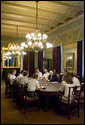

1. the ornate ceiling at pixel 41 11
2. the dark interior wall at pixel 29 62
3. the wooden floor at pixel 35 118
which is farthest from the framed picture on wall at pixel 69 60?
the wooden floor at pixel 35 118

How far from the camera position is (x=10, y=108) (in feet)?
13.3

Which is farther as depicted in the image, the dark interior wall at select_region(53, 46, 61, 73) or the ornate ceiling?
the dark interior wall at select_region(53, 46, 61, 73)

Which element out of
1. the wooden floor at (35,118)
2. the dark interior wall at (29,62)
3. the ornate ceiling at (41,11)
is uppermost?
the ornate ceiling at (41,11)

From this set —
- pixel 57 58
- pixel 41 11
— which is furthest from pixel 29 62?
pixel 41 11

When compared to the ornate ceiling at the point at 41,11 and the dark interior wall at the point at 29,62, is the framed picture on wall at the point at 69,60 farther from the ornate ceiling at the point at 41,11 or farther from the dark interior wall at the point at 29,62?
the dark interior wall at the point at 29,62

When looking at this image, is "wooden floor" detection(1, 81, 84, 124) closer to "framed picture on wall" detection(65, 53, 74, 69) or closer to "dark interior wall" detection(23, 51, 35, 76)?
"framed picture on wall" detection(65, 53, 74, 69)

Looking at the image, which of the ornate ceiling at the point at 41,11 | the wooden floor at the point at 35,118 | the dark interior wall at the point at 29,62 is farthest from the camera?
the dark interior wall at the point at 29,62

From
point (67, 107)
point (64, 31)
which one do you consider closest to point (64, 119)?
point (67, 107)

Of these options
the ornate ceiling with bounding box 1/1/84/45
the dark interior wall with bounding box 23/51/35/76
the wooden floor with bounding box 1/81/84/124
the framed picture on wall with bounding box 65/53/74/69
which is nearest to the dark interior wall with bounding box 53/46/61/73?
the framed picture on wall with bounding box 65/53/74/69

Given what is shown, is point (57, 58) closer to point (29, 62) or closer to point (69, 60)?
point (69, 60)

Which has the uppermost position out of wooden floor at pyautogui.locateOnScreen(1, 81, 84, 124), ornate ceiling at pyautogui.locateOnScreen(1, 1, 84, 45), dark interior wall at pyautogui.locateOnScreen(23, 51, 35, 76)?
ornate ceiling at pyautogui.locateOnScreen(1, 1, 84, 45)

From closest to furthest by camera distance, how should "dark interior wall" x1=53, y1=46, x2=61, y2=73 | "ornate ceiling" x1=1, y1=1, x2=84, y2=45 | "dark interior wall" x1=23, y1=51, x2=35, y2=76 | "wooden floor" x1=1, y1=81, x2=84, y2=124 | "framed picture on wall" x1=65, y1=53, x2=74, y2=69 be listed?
"wooden floor" x1=1, y1=81, x2=84, y2=124 → "ornate ceiling" x1=1, y1=1, x2=84, y2=45 → "dark interior wall" x1=53, y1=46, x2=61, y2=73 → "framed picture on wall" x1=65, y1=53, x2=74, y2=69 → "dark interior wall" x1=23, y1=51, x2=35, y2=76

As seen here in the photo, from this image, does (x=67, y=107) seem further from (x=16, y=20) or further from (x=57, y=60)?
(x=16, y=20)

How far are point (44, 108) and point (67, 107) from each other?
912 mm
